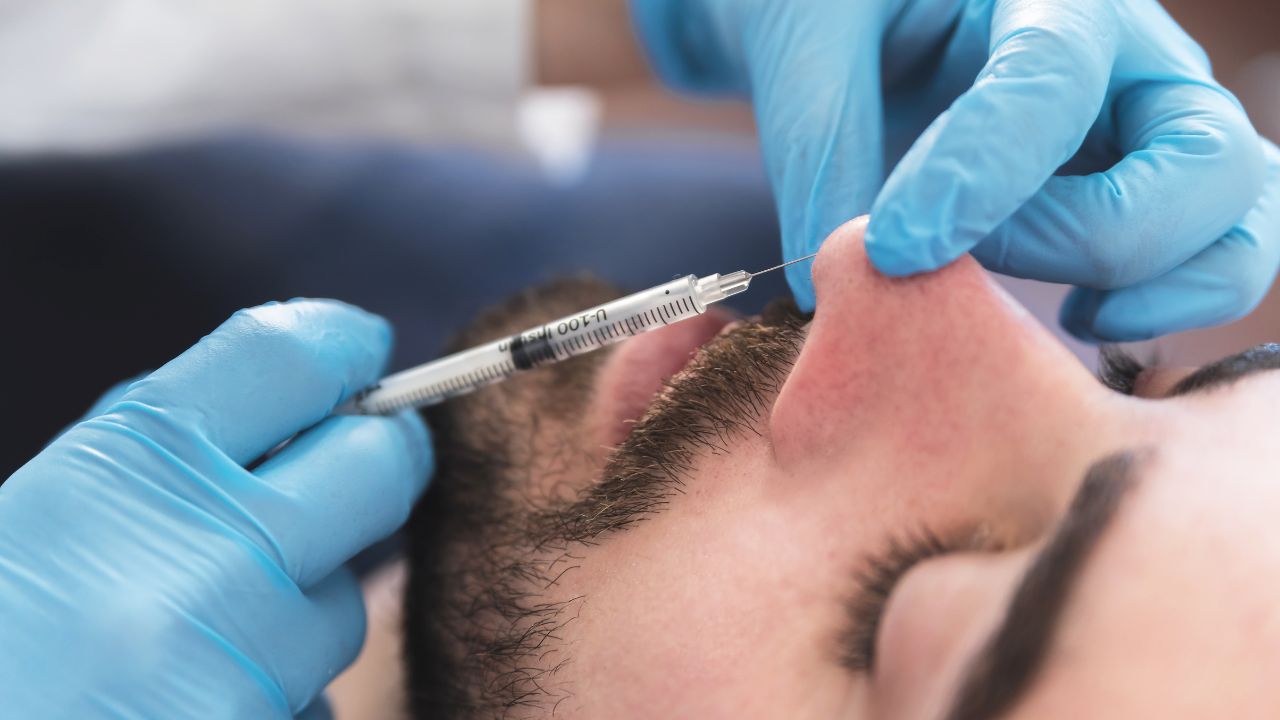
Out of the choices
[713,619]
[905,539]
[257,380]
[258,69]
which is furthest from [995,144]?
[258,69]

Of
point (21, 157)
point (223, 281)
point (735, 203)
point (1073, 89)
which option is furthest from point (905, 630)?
point (21, 157)

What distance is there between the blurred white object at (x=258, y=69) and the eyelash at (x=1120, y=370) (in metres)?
1.33

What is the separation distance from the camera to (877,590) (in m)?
0.79

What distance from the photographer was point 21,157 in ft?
4.90

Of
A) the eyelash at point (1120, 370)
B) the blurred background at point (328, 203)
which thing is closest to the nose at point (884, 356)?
the eyelash at point (1120, 370)

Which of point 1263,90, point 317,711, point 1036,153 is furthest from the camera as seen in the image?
point 1263,90

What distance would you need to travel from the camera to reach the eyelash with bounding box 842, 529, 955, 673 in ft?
2.55

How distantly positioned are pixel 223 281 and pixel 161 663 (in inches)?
36.6

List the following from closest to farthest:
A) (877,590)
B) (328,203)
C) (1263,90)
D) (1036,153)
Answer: (877,590) → (1036,153) → (328,203) → (1263,90)

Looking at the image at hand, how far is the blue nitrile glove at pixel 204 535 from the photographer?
85 centimetres

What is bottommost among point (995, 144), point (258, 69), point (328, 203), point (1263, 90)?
point (1263, 90)

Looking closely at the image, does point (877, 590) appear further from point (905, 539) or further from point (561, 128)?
point (561, 128)

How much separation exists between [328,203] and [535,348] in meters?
0.82

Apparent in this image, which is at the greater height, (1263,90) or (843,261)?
(843,261)
